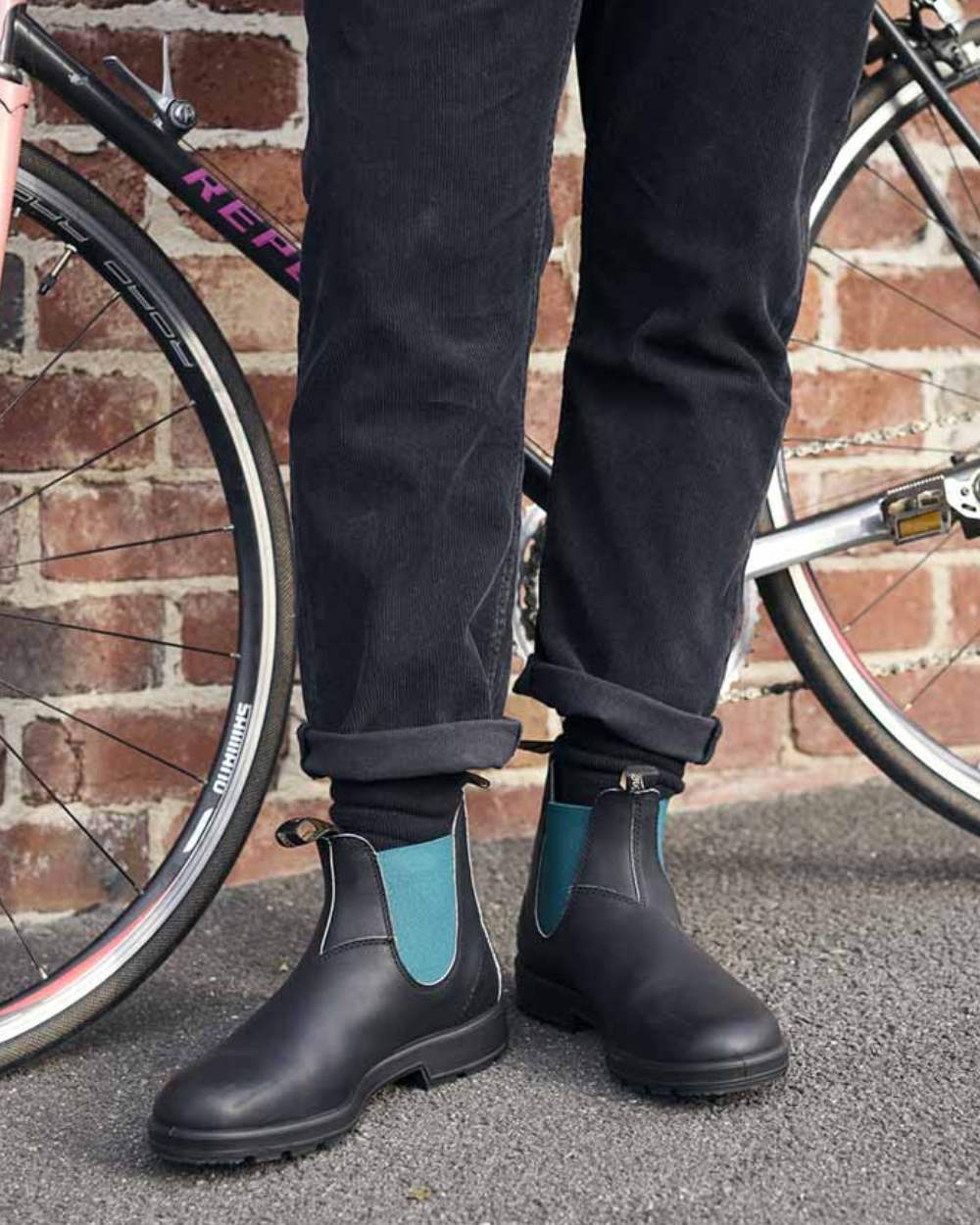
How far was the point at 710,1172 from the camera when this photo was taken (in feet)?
3.31

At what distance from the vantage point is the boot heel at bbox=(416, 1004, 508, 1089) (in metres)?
1.11

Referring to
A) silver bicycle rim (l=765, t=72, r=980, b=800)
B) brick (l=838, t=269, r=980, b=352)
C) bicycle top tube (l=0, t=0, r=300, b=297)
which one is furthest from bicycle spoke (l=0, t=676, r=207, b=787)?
brick (l=838, t=269, r=980, b=352)

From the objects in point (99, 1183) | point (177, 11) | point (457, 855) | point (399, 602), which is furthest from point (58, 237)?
point (99, 1183)

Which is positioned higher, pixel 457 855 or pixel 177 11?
pixel 177 11

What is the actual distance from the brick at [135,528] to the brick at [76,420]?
29 millimetres

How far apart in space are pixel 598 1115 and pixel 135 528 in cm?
70

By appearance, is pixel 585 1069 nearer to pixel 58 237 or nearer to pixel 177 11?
pixel 58 237

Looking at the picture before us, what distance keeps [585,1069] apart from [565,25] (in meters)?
0.69

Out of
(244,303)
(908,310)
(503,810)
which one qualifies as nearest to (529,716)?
(503,810)

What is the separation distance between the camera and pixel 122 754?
4.99ft

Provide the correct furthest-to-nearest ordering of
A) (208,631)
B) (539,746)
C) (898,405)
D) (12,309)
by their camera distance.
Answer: (898,405) < (208,631) < (12,309) < (539,746)

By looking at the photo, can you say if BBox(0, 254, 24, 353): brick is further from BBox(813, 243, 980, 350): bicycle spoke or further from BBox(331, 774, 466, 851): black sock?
BBox(813, 243, 980, 350): bicycle spoke

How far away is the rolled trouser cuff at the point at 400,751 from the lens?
1049 mm

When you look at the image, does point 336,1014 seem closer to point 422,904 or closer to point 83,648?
point 422,904
